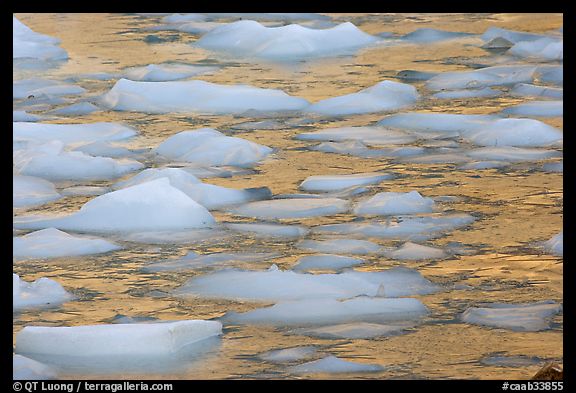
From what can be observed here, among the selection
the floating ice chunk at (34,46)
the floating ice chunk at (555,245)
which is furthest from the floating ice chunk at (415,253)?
the floating ice chunk at (34,46)

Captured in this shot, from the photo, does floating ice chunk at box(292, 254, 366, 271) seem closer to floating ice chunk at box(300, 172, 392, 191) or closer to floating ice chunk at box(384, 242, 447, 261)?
floating ice chunk at box(384, 242, 447, 261)

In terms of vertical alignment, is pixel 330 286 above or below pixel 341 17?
below

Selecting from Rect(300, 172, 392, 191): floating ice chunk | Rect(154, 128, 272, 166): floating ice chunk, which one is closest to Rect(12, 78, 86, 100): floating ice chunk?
Rect(154, 128, 272, 166): floating ice chunk

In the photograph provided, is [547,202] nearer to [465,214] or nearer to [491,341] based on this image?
[465,214]

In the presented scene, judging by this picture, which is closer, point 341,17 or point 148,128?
point 148,128

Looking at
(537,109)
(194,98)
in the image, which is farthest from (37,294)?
(537,109)

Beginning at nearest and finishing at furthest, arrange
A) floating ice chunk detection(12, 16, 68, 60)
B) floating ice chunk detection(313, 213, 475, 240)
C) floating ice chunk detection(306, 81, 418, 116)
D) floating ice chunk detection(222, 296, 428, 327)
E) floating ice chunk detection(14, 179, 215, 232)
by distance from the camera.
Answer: floating ice chunk detection(222, 296, 428, 327) → floating ice chunk detection(313, 213, 475, 240) → floating ice chunk detection(14, 179, 215, 232) → floating ice chunk detection(306, 81, 418, 116) → floating ice chunk detection(12, 16, 68, 60)
